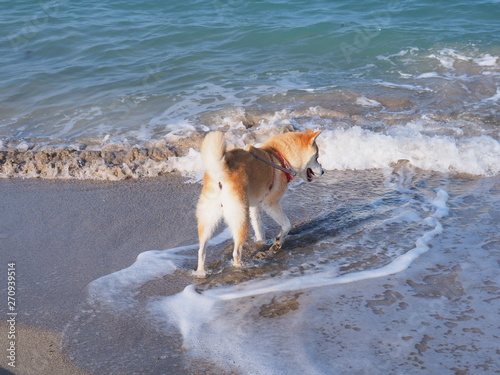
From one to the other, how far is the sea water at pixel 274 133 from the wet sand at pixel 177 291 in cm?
3

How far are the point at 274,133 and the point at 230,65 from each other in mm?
4461

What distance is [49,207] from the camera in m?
6.78

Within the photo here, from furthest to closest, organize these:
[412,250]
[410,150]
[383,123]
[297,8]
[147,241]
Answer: [297,8] → [383,123] → [410,150] → [147,241] → [412,250]

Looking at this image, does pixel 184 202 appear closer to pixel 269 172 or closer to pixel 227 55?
pixel 269 172

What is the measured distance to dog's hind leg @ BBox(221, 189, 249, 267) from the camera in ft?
16.4

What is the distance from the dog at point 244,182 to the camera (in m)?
4.92

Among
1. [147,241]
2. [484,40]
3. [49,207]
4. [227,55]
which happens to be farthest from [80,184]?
[484,40]

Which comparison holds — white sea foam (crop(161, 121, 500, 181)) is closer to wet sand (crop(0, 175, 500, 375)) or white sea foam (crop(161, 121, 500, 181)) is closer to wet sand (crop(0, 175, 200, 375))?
wet sand (crop(0, 175, 200, 375))

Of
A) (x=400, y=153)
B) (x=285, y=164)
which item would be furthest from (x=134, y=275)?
(x=400, y=153)

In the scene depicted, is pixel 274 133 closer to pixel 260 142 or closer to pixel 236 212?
pixel 260 142

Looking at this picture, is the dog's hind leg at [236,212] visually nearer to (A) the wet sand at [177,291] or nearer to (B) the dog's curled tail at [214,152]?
(B) the dog's curled tail at [214,152]

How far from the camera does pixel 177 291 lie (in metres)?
4.91

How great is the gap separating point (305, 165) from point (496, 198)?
255cm

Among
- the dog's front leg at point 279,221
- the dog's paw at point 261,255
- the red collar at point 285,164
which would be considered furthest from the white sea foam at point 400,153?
the dog's paw at point 261,255
